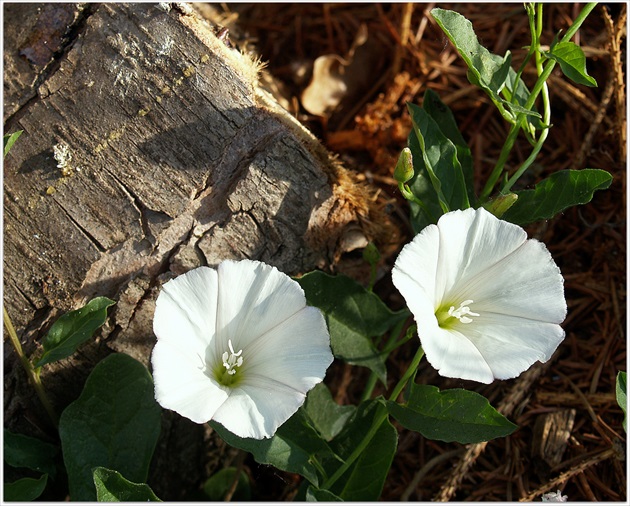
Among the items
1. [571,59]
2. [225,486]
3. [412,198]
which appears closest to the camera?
[571,59]

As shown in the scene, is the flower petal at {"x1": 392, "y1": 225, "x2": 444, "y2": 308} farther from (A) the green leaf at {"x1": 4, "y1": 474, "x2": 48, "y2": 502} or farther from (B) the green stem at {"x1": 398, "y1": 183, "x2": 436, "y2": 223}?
(A) the green leaf at {"x1": 4, "y1": 474, "x2": 48, "y2": 502}

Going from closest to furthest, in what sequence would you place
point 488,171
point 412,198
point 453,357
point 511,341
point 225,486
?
point 453,357 → point 511,341 → point 412,198 → point 225,486 → point 488,171

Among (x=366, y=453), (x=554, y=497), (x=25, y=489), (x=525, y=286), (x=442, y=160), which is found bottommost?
(x=554, y=497)

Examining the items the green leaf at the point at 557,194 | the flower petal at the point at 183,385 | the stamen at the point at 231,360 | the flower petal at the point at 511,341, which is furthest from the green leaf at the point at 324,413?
the green leaf at the point at 557,194

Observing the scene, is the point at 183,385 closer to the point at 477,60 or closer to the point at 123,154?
the point at 123,154

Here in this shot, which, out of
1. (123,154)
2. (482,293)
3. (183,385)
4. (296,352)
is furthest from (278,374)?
(123,154)

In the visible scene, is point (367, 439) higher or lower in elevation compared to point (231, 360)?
lower

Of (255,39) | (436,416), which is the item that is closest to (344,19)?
(255,39)
